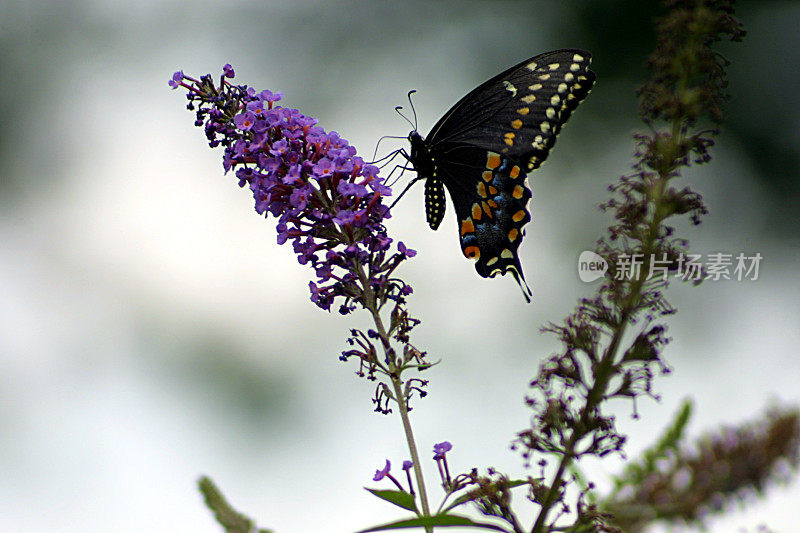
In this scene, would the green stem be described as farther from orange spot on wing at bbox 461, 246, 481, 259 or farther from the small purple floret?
orange spot on wing at bbox 461, 246, 481, 259

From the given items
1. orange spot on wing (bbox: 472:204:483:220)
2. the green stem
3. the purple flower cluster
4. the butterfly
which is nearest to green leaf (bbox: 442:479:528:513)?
the green stem

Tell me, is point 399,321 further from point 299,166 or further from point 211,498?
point 211,498

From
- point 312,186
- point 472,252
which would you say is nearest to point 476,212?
point 472,252

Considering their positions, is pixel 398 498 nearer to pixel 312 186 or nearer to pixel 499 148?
pixel 312 186

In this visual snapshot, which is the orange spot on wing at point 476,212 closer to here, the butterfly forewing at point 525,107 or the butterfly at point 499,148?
the butterfly at point 499,148

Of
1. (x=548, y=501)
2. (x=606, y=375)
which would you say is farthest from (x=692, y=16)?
(x=548, y=501)

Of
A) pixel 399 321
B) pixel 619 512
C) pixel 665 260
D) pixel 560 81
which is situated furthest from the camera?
pixel 560 81
